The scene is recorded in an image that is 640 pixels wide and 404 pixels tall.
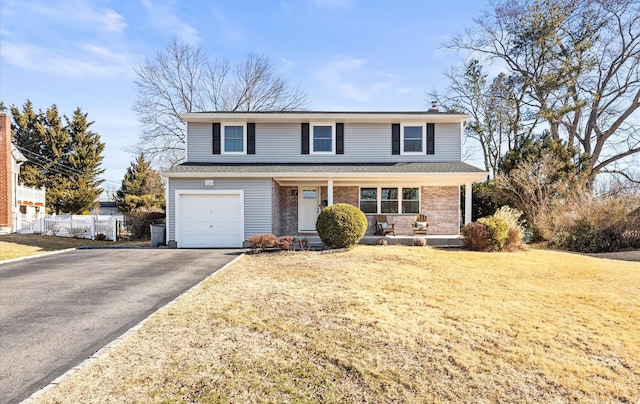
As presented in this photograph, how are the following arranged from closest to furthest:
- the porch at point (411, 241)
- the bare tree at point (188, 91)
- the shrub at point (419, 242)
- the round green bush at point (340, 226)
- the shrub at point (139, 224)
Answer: the round green bush at point (340, 226)
the shrub at point (419, 242)
the porch at point (411, 241)
the shrub at point (139, 224)
the bare tree at point (188, 91)

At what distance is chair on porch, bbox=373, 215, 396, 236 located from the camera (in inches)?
604

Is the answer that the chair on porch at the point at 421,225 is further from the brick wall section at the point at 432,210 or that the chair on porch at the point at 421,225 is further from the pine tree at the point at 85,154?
the pine tree at the point at 85,154

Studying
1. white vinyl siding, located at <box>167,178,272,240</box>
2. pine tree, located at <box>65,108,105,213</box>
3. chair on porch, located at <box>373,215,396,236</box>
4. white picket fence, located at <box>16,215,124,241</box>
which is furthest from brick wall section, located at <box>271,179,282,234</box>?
pine tree, located at <box>65,108,105,213</box>

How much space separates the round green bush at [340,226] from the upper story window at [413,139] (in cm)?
507

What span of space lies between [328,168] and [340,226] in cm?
336

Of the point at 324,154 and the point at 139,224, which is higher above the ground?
the point at 324,154

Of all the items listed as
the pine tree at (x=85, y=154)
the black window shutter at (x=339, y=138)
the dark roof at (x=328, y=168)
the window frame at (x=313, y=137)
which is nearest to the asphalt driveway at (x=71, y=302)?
the dark roof at (x=328, y=168)

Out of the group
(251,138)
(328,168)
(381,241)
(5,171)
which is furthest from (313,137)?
(5,171)

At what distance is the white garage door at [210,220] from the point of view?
45.9 feet

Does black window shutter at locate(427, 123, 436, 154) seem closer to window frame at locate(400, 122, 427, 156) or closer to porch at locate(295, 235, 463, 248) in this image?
window frame at locate(400, 122, 427, 156)

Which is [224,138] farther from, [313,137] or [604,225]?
[604,225]

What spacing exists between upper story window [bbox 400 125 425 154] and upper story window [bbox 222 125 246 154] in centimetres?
724

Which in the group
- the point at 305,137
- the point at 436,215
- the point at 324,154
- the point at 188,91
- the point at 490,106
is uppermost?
the point at 188,91

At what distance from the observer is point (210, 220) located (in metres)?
14.1
